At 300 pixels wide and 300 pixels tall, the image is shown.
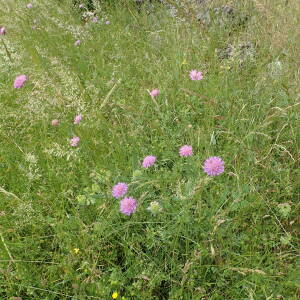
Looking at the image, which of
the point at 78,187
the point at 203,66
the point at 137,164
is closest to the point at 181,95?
the point at 203,66

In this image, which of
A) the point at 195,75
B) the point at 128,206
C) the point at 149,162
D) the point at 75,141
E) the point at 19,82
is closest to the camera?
the point at 128,206

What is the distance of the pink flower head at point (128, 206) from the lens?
143 cm

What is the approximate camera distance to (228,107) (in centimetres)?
205

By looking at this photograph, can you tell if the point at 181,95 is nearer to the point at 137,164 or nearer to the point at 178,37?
the point at 178,37

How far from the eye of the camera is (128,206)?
143 cm

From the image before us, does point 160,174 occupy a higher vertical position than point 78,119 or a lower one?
lower

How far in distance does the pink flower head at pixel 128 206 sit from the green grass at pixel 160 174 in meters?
0.04

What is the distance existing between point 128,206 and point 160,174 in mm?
330

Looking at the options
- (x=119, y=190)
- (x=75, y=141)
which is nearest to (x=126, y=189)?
(x=119, y=190)

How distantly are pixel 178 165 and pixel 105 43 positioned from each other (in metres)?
1.73

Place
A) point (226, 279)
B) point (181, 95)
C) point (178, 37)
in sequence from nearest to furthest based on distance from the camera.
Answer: point (226, 279) → point (181, 95) → point (178, 37)

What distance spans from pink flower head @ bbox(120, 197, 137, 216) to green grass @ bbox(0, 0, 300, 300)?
4cm

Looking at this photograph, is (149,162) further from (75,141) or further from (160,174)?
(75,141)

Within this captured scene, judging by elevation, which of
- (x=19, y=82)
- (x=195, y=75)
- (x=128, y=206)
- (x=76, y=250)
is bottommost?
(x=76, y=250)
